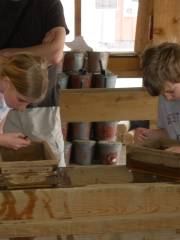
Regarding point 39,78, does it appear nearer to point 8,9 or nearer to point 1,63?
point 1,63

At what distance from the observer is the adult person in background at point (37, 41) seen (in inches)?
106

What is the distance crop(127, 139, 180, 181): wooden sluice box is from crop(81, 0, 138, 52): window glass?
3687 millimetres

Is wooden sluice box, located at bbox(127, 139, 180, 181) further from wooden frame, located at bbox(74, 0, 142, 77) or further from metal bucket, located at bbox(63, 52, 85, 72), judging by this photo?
wooden frame, located at bbox(74, 0, 142, 77)

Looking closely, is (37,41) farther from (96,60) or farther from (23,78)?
(96,60)

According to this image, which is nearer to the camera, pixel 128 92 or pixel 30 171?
pixel 30 171

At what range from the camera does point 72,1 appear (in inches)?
205

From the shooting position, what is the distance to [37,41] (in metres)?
2.75

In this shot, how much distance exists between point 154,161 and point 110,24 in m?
4.29

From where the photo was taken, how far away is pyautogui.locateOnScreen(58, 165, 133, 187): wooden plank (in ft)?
5.78

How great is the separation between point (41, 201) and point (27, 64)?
2.20 feet

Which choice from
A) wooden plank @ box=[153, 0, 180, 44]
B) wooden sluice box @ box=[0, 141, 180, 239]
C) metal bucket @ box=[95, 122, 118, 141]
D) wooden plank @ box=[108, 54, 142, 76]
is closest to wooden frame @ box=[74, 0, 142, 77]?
wooden plank @ box=[108, 54, 142, 76]

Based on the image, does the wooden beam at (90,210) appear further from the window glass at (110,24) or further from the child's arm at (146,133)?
the window glass at (110,24)

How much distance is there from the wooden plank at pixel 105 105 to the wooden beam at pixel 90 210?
74.1 inches

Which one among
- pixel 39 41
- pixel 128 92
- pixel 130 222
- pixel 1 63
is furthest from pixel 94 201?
pixel 128 92
